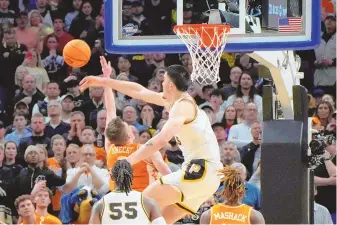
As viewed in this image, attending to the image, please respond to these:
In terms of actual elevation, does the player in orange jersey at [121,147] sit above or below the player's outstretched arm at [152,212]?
above

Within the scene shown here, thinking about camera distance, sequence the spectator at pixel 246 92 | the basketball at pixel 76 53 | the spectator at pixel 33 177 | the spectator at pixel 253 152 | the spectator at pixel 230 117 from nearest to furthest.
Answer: the basketball at pixel 76 53 < the spectator at pixel 33 177 < the spectator at pixel 253 152 < the spectator at pixel 230 117 < the spectator at pixel 246 92

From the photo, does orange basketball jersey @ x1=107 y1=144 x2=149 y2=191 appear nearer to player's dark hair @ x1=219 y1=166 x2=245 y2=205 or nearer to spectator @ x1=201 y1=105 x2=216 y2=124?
player's dark hair @ x1=219 y1=166 x2=245 y2=205

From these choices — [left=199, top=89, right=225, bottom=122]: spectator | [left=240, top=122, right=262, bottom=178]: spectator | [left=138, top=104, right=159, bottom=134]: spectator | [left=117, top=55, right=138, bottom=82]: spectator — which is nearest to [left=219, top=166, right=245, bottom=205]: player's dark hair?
[left=240, top=122, right=262, bottom=178]: spectator

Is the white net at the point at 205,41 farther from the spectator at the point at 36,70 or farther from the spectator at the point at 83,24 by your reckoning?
the spectator at the point at 83,24

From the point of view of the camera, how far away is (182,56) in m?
14.4

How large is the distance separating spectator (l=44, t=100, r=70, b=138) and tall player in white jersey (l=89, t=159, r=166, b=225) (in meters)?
5.54

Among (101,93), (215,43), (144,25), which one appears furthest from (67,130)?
(215,43)

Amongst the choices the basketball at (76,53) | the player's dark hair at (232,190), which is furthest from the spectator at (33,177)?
the player's dark hair at (232,190)

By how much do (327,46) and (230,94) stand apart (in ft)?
5.47

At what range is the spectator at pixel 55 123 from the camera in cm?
1327

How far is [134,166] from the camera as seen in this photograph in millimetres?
9844

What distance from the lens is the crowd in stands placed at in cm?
1198

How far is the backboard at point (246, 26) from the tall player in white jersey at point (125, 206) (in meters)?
1.95

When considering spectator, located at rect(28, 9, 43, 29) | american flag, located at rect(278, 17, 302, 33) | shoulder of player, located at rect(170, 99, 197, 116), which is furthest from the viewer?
spectator, located at rect(28, 9, 43, 29)
